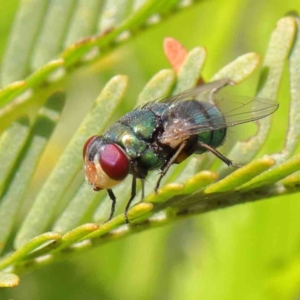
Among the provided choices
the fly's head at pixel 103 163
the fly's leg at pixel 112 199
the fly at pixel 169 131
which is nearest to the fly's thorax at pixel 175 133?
the fly at pixel 169 131

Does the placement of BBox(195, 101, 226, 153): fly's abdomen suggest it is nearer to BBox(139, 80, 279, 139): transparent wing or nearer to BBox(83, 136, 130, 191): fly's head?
BBox(139, 80, 279, 139): transparent wing

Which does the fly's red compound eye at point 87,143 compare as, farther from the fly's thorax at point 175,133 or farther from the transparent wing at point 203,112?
the fly's thorax at point 175,133

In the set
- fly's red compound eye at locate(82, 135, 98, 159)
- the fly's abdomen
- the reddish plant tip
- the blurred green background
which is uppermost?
the reddish plant tip

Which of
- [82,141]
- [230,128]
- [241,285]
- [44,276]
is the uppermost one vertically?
[82,141]

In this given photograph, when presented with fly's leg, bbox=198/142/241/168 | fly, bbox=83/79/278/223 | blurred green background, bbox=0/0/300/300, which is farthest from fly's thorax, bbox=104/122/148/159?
blurred green background, bbox=0/0/300/300

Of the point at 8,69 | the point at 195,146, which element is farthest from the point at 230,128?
the point at 8,69

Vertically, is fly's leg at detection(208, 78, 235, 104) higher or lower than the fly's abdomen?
higher

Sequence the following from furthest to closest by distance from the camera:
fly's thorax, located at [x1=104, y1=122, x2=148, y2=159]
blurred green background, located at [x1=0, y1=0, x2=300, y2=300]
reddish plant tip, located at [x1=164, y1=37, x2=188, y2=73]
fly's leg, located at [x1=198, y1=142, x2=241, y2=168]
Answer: blurred green background, located at [x1=0, y1=0, x2=300, y2=300] → fly's thorax, located at [x1=104, y1=122, x2=148, y2=159] → reddish plant tip, located at [x1=164, y1=37, x2=188, y2=73] → fly's leg, located at [x1=198, y1=142, x2=241, y2=168]

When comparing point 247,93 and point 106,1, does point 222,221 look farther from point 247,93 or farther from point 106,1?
point 106,1

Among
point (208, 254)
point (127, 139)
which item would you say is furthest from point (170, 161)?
point (208, 254)
